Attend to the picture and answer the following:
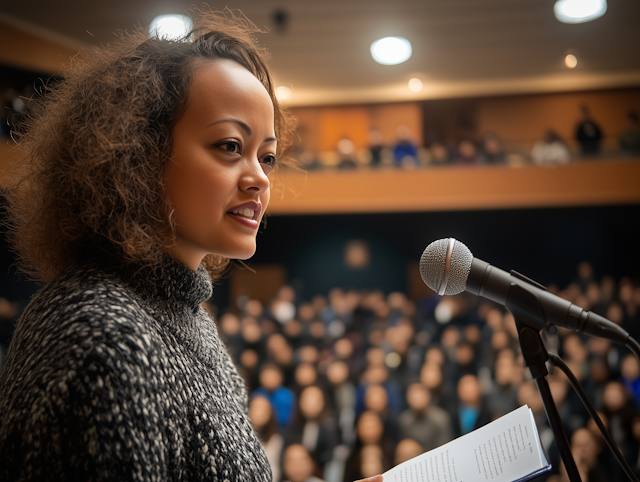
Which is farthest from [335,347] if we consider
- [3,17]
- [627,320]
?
[3,17]

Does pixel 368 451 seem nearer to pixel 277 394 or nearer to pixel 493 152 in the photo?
pixel 277 394

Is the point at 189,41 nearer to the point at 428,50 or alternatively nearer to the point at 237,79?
the point at 237,79

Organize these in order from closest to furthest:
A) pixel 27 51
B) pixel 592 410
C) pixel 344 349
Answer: pixel 592 410 → pixel 344 349 → pixel 27 51

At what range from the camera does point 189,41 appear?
2.99ft

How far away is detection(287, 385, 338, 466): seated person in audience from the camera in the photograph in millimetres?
3523

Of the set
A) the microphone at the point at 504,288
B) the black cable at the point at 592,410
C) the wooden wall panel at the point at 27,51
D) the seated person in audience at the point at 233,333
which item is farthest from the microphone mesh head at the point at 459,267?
the wooden wall panel at the point at 27,51

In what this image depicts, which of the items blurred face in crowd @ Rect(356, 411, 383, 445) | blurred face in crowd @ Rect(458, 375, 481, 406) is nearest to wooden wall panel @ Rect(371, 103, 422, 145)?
blurred face in crowd @ Rect(458, 375, 481, 406)

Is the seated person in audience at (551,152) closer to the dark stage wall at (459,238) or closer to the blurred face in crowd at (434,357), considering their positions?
the dark stage wall at (459,238)

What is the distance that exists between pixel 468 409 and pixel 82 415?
360 cm

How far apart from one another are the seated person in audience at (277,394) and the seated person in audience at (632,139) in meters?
6.10

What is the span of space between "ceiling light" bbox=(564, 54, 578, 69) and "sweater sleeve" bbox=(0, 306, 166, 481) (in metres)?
8.82

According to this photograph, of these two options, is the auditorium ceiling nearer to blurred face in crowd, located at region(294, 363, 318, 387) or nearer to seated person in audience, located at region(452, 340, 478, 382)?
blurred face in crowd, located at region(294, 363, 318, 387)

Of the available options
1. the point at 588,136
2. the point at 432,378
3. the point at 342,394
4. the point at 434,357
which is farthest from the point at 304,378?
the point at 588,136

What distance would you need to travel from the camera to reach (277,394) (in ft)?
13.1
